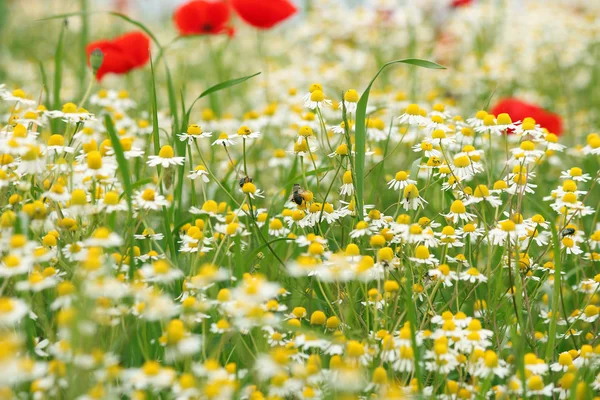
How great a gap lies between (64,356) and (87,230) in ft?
1.41

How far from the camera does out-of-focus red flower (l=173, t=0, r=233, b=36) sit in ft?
9.15

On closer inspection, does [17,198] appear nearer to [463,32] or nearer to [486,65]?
[486,65]

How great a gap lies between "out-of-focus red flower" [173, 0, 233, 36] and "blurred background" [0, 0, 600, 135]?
0.26m

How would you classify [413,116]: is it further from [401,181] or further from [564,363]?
[564,363]

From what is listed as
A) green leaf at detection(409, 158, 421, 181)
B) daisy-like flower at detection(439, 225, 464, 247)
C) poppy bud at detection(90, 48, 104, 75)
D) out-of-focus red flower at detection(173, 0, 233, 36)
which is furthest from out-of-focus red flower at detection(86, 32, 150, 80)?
daisy-like flower at detection(439, 225, 464, 247)

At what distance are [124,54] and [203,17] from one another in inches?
18.4

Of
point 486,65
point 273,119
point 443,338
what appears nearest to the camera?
point 443,338

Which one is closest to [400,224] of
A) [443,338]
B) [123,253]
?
[443,338]

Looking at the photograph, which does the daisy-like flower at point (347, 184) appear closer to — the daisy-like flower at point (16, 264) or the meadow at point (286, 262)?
the meadow at point (286, 262)

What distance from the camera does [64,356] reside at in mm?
1002

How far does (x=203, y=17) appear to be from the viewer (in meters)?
2.78

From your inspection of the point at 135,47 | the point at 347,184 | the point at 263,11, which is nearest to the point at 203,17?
the point at 263,11

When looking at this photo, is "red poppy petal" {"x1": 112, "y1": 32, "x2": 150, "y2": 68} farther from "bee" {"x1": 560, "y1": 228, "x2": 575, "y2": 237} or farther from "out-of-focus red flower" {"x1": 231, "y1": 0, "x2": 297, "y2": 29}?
"bee" {"x1": 560, "y1": 228, "x2": 575, "y2": 237}

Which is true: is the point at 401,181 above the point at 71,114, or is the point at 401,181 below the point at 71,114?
below
